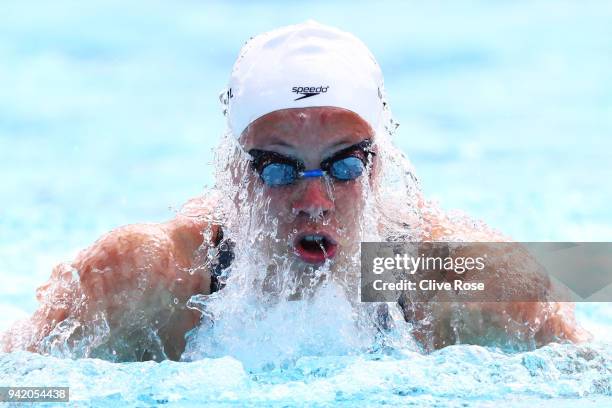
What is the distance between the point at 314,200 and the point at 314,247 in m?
0.20

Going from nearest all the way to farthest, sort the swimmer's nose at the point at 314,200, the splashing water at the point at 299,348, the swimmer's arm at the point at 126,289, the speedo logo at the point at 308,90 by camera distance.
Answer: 1. the splashing water at the point at 299,348
2. the swimmer's nose at the point at 314,200
3. the swimmer's arm at the point at 126,289
4. the speedo logo at the point at 308,90

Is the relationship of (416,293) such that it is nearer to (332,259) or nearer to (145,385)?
(332,259)

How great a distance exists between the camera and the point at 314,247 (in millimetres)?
4387

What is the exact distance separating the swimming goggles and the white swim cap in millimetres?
255

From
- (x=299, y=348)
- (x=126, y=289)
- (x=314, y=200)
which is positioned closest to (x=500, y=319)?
(x=299, y=348)

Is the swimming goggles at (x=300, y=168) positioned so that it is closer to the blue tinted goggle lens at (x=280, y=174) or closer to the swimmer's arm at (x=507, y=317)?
the blue tinted goggle lens at (x=280, y=174)

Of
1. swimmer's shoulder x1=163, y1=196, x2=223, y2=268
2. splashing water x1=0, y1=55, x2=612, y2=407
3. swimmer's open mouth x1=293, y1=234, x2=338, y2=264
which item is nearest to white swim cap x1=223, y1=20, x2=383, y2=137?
splashing water x1=0, y1=55, x2=612, y2=407

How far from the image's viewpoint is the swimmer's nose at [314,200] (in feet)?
14.2

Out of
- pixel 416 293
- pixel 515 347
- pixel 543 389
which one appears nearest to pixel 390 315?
pixel 416 293

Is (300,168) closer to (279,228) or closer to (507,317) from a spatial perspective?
(279,228)

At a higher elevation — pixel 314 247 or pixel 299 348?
pixel 314 247

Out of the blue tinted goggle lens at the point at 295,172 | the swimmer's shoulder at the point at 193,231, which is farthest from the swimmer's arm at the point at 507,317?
the swimmer's shoulder at the point at 193,231

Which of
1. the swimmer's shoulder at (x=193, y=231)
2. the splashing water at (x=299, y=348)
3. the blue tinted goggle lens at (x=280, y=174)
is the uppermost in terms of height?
the blue tinted goggle lens at (x=280, y=174)

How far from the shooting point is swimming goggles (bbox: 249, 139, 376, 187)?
4.39m
